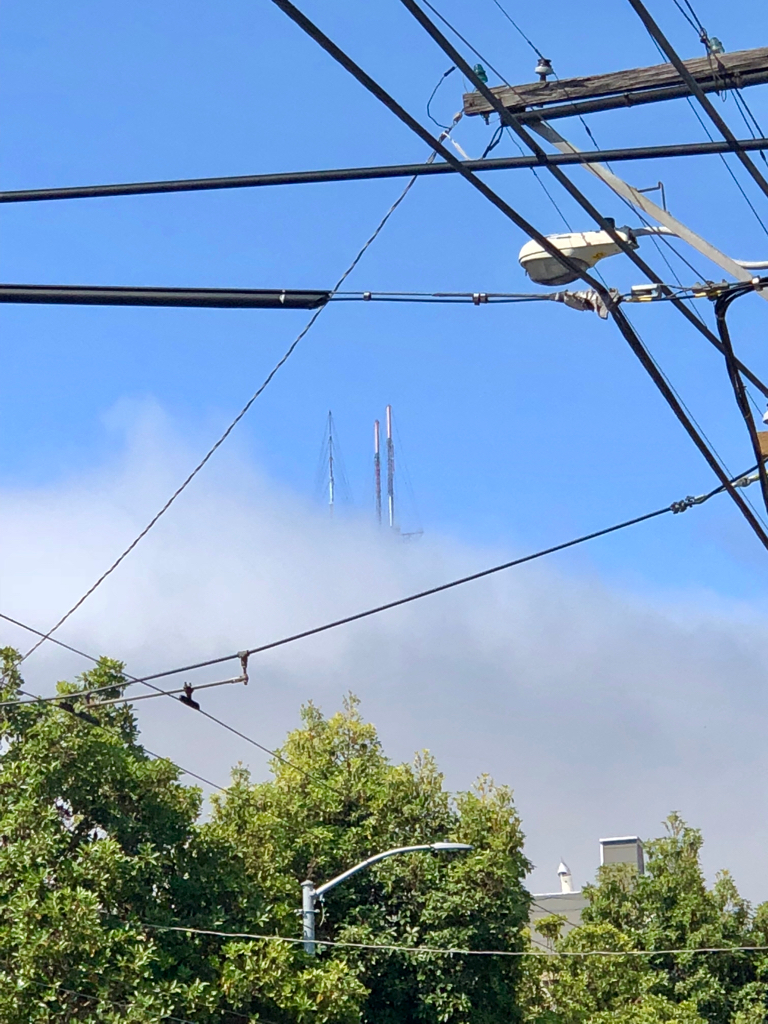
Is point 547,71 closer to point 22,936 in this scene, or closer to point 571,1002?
point 22,936

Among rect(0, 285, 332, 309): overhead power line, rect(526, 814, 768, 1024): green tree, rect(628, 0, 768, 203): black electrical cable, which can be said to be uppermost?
rect(628, 0, 768, 203): black electrical cable

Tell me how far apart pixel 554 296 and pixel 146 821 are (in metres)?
16.2

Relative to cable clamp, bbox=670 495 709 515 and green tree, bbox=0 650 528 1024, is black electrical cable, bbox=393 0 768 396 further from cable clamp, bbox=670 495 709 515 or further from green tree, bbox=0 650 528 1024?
green tree, bbox=0 650 528 1024

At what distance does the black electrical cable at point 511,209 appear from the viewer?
564cm

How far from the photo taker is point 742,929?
127ft

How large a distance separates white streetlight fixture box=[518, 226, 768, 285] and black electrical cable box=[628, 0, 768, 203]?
2.95 feet

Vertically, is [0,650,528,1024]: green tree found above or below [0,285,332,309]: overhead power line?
below

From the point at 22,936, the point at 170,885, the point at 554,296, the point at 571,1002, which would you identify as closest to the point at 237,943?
the point at 170,885

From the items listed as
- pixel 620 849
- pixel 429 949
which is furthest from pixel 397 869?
pixel 620 849

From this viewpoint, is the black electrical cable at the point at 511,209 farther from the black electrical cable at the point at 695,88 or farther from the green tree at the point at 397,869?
the green tree at the point at 397,869

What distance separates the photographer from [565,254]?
8773mm

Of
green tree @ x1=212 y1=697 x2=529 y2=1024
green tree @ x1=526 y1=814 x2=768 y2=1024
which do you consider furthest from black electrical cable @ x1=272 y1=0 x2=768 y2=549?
green tree @ x1=526 y1=814 x2=768 y2=1024

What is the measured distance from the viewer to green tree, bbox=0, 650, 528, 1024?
67.9 ft

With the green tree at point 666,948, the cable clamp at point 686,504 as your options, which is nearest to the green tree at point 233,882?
the green tree at point 666,948
